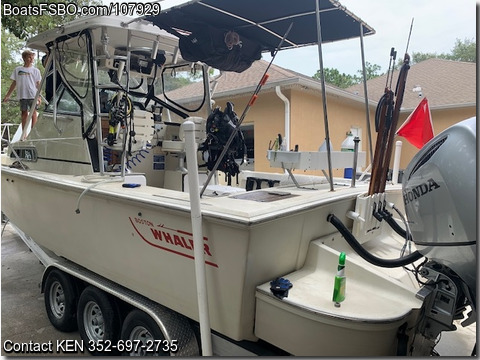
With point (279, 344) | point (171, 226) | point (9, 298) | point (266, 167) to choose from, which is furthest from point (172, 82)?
point (266, 167)

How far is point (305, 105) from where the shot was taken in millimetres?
8719

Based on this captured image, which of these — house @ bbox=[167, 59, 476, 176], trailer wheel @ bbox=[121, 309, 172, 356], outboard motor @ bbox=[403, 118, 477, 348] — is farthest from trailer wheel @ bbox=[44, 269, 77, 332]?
house @ bbox=[167, 59, 476, 176]

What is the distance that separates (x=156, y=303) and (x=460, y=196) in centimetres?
203

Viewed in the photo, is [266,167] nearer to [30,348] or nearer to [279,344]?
[30,348]

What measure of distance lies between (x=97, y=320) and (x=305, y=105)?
22.7 ft

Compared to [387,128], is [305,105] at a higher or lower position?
higher

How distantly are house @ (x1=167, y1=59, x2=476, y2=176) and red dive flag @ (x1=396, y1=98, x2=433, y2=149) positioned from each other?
3.10m

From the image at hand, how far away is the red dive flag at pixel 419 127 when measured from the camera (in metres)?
3.47

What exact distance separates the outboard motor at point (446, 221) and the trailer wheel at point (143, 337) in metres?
1.60

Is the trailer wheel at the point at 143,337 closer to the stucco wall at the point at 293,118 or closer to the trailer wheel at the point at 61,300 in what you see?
the trailer wheel at the point at 61,300

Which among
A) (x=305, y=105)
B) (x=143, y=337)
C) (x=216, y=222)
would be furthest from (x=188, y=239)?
A: (x=305, y=105)

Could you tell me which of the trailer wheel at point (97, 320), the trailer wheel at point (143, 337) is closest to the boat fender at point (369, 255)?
the trailer wheel at point (143, 337)

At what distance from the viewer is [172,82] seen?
15.7 ft

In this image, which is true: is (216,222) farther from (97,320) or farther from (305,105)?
(305,105)
